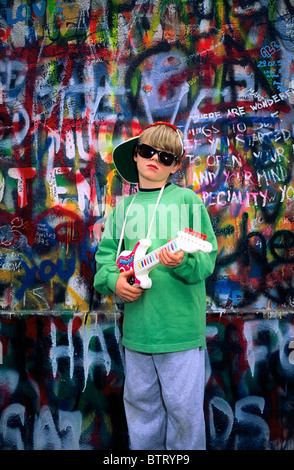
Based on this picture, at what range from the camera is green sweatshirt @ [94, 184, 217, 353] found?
211 centimetres

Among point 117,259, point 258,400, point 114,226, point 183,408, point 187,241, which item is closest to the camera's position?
point 187,241

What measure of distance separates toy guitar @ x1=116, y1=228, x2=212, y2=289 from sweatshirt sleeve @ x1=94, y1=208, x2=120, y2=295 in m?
0.07

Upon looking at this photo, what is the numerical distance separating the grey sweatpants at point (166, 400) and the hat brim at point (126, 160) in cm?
106

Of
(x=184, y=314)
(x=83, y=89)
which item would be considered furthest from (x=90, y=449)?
(x=83, y=89)

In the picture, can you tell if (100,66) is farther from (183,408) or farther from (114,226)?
(183,408)

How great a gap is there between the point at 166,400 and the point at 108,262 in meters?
0.81

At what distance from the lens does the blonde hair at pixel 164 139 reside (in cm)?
224

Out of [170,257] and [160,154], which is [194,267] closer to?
[170,257]

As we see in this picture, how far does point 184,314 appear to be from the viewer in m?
2.15

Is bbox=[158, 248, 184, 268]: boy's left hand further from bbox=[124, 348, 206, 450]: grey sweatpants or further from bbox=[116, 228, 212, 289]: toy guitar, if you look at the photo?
bbox=[124, 348, 206, 450]: grey sweatpants

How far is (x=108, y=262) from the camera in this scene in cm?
234

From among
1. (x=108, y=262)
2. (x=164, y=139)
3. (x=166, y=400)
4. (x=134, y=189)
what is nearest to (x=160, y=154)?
(x=164, y=139)

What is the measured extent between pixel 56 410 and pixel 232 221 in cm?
187

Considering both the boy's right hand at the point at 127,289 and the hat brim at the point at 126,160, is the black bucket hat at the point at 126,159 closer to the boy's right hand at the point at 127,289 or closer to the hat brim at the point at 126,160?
the hat brim at the point at 126,160
